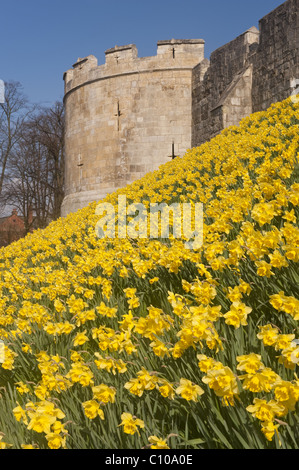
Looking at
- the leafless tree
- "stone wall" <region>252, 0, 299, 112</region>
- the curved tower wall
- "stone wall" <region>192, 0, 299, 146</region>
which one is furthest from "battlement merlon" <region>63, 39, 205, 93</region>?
the leafless tree

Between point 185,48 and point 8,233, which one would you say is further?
point 8,233

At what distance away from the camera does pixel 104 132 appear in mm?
19109

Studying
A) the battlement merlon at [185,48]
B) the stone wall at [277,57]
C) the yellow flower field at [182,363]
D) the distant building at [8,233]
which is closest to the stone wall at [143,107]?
the battlement merlon at [185,48]

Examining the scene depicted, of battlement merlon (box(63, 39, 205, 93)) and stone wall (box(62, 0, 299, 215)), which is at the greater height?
battlement merlon (box(63, 39, 205, 93))

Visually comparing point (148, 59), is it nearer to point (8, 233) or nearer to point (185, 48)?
point (185, 48)

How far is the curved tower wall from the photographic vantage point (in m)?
17.9

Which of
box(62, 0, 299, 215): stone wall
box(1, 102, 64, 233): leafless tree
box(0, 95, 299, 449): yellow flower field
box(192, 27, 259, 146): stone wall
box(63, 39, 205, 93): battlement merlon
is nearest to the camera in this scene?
box(0, 95, 299, 449): yellow flower field

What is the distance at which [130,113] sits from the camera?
60.7ft

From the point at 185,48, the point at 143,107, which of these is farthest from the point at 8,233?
the point at 185,48

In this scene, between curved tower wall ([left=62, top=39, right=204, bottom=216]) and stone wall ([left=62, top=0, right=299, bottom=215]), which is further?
curved tower wall ([left=62, top=39, right=204, bottom=216])

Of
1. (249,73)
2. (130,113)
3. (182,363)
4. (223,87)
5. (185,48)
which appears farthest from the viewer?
(130,113)

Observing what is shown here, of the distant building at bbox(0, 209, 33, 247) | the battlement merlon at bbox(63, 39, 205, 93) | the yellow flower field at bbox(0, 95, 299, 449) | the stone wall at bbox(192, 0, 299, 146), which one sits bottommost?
the yellow flower field at bbox(0, 95, 299, 449)

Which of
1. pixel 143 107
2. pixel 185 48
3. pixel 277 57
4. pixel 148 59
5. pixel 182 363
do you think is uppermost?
pixel 185 48

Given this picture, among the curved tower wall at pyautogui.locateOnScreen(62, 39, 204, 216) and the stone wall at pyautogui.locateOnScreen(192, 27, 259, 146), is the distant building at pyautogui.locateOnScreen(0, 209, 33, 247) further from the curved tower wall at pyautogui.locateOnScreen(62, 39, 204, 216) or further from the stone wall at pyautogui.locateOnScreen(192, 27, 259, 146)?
the stone wall at pyautogui.locateOnScreen(192, 27, 259, 146)
